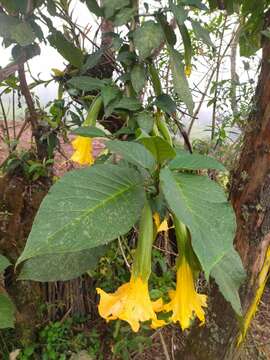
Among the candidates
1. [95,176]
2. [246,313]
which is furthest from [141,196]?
[246,313]

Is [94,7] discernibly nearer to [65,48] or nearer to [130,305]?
[65,48]

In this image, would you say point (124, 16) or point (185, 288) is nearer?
point (185, 288)

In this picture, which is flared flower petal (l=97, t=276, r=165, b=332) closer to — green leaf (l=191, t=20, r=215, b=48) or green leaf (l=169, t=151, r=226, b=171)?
green leaf (l=169, t=151, r=226, b=171)

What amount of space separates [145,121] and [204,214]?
0.33 m

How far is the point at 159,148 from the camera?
0.50 metres

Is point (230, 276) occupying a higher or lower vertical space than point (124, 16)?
lower

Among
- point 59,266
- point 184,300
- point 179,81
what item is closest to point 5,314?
point 59,266

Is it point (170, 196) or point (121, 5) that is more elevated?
point (121, 5)

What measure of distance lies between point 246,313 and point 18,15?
0.92 m

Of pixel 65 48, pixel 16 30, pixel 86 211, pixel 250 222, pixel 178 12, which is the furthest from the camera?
pixel 250 222

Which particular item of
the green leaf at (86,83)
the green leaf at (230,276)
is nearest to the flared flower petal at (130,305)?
the green leaf at (230,276)

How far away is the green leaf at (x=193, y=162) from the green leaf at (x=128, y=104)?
249 millimetres

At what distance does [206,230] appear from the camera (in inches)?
17.1

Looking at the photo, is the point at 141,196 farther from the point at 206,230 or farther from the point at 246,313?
the point at 246,313
